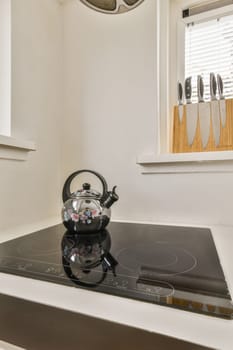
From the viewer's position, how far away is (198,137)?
1.02m

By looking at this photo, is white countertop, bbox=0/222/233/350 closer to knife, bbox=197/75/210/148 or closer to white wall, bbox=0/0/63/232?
white wall, bbox=0/0/63/232

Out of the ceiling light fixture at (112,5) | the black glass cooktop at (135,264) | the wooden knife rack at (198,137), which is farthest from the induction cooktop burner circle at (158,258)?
the ceiling light fixture at (112,5)

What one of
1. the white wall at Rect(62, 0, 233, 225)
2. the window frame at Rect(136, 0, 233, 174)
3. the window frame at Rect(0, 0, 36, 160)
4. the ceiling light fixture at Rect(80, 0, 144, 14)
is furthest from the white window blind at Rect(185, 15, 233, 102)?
the window frame at Rect(0, 0, 36, 160)

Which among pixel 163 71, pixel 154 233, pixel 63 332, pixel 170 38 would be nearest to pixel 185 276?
pixel 63 332

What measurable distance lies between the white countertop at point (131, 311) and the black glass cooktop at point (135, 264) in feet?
0.05

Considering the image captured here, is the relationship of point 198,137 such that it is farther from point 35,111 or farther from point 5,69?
point 5,69

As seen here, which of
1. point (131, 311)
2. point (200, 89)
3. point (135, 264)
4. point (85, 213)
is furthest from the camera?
point (200, 89)

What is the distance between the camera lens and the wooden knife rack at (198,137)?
0.98 m

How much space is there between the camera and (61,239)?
2.64 feet

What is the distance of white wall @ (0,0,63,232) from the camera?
94 centimetres

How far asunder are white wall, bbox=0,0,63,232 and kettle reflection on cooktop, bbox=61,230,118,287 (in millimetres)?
→ 248

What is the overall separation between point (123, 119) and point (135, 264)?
2.36 feet

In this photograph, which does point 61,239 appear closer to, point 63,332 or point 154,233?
point 154,233

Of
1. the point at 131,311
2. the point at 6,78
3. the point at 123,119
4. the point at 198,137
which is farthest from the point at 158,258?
the point at 6,78
